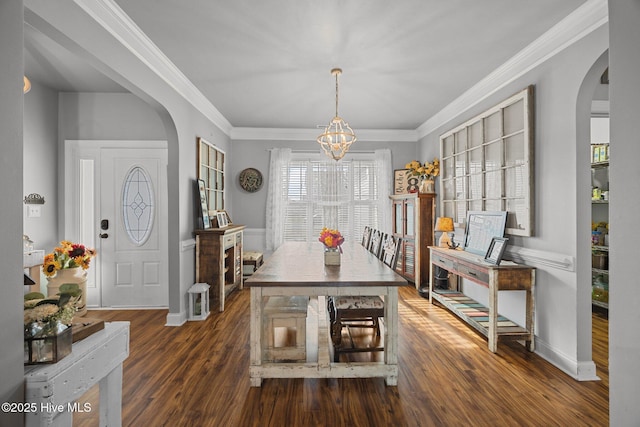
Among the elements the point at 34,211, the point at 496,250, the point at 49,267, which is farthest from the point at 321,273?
the point at 34,211

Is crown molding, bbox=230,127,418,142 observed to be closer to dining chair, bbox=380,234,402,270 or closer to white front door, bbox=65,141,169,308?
white front door, bbox=65,141,169,308

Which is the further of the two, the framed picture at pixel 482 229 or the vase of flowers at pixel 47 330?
the framed picture at pixel 482 229

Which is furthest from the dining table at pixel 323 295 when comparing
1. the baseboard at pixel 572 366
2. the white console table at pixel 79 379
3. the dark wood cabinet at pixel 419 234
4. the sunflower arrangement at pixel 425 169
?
the sunflower arrangement at pixel 425 169

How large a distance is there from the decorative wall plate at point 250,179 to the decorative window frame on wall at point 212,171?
1.74ft

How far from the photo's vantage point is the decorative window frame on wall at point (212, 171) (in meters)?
4.34

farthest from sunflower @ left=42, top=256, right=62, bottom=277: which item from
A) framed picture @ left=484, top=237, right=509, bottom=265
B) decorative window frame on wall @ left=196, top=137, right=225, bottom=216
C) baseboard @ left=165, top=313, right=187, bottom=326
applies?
framed picture @ left=484, top=237, right=509, bottom=265

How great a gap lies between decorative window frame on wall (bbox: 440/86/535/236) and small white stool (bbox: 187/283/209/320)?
11.2 feet

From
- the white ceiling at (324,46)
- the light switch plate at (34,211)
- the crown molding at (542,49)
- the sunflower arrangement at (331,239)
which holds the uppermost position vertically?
the white ceiling at (324,46)

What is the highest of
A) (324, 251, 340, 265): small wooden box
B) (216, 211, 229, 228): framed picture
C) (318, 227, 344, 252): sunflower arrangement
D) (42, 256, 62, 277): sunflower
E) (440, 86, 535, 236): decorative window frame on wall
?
(440, 86, 535, 236): decorative window frame on wall

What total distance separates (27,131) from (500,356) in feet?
17.7

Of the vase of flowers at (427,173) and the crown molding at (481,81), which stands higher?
the crown molding at (481,81)

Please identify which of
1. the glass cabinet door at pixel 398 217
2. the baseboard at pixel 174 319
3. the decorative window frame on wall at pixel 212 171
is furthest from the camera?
the glass cabinet door at pixel 398 217

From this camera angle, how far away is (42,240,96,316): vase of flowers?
10.2ft

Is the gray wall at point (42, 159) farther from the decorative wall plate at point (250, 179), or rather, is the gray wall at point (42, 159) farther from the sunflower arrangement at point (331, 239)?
the sunflower arrangement at point (331, 239)
